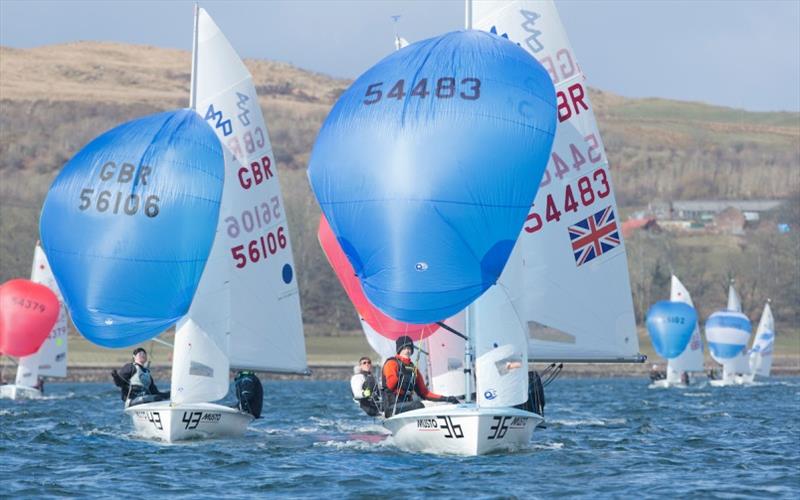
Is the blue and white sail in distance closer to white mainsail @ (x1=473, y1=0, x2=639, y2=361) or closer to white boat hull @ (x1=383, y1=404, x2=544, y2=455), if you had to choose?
white mainsail @ (x1=473, y1=0, x2=639, y2=361)

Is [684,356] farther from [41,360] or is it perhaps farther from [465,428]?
[465,428]

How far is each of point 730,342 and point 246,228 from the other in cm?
4275

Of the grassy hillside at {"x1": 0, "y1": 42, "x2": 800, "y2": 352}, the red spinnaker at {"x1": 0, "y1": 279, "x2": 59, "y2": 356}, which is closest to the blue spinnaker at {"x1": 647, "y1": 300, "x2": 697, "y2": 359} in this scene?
the red spinnaker at {"x1": 0, "y1": 279, "x2": 59, "y2": 356}

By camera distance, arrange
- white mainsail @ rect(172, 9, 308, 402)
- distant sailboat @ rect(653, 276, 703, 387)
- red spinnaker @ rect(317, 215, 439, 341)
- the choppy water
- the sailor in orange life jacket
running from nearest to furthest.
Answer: the choppy water
the sailor in orange life jacket
red spinnaker @ rect(317, 215, 439, 341)
white mainsail @ rect(172, 9, 308, 402)
distant sailboat @ rect(653, 276, 703, 387)

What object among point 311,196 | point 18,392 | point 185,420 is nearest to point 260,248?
point 185,420

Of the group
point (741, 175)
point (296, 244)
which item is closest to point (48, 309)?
point (296, 244)

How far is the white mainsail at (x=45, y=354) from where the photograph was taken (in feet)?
165

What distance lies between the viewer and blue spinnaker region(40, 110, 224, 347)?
Result: 27016 millimetres

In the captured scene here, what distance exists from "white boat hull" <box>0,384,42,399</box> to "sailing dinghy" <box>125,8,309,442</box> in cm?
2142

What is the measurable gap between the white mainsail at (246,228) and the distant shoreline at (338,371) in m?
34.7

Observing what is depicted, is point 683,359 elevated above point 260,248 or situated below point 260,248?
above

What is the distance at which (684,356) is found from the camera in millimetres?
69125

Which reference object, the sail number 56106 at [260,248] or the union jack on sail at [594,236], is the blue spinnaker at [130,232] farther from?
the union jack on sail at [594,236]

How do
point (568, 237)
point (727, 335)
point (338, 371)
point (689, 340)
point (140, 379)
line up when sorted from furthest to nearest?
point (338, 371) → point (727, 335) → point (689, 340) → point (140, 379) → point (568, 237)
